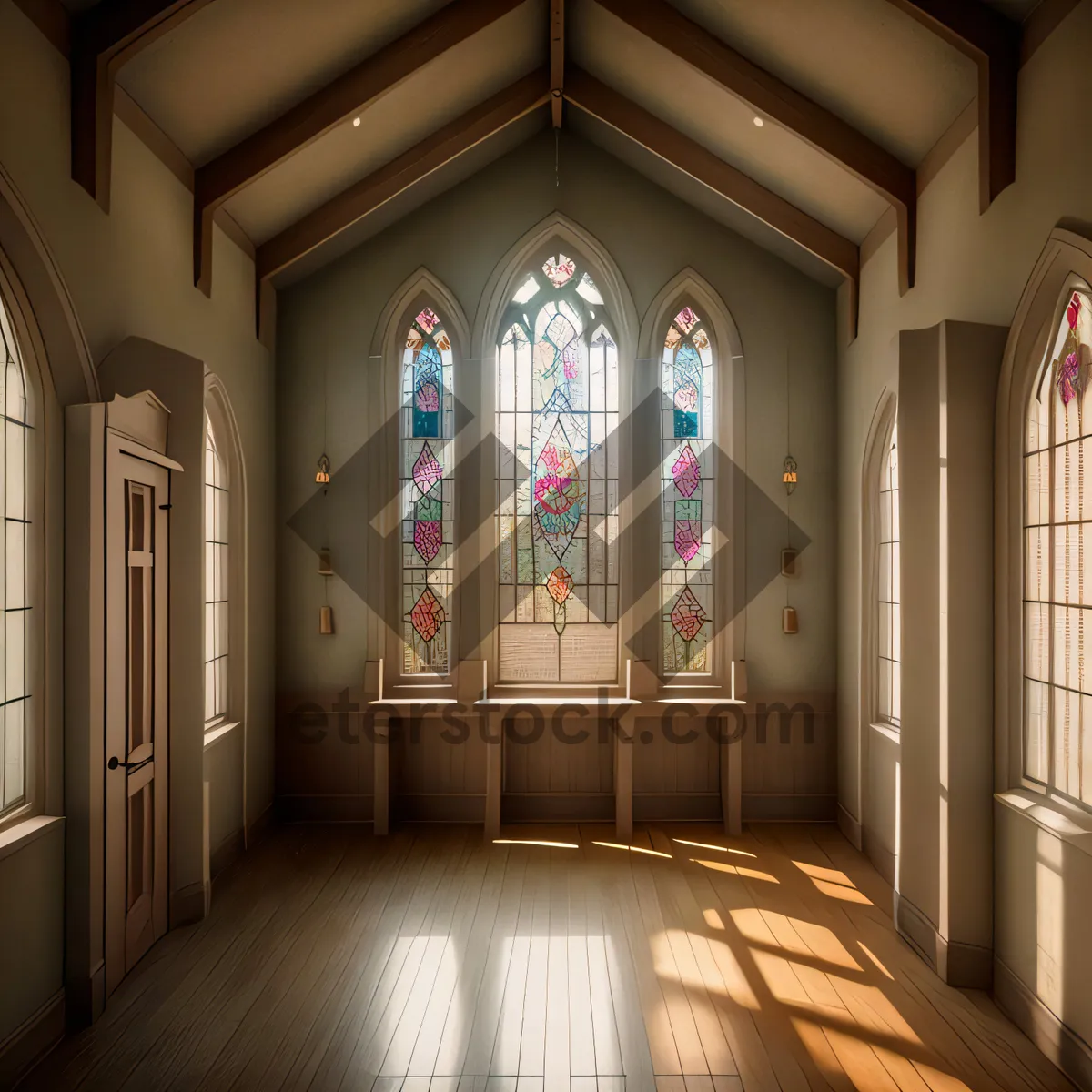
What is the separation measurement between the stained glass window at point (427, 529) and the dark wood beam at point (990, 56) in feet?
10.9

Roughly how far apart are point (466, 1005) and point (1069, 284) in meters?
3.43

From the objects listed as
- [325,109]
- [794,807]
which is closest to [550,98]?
[325,109]

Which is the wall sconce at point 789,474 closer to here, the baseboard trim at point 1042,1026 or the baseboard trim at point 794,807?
the baseboard trim at point 794,807

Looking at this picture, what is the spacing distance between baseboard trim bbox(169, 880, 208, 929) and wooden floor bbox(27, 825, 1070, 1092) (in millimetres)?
73

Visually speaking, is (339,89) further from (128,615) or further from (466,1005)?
(466,1005)

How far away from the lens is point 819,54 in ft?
13.1

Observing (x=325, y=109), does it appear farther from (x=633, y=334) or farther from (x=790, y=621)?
(x=790, y=621)

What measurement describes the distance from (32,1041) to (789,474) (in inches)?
186

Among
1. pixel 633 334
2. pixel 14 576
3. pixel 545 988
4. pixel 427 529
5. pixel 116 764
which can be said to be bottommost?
pixel 545 988

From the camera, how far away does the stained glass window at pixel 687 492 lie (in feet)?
18.5

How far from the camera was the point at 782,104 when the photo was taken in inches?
168

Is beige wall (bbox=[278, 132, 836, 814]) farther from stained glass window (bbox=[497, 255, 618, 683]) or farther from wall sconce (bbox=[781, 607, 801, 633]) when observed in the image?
stained glass window (bbox=[497, 255, 618, 683])

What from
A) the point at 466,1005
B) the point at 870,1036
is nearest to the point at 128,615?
the point at 466,1005

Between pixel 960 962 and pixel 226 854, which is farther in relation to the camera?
pixel 226 854
